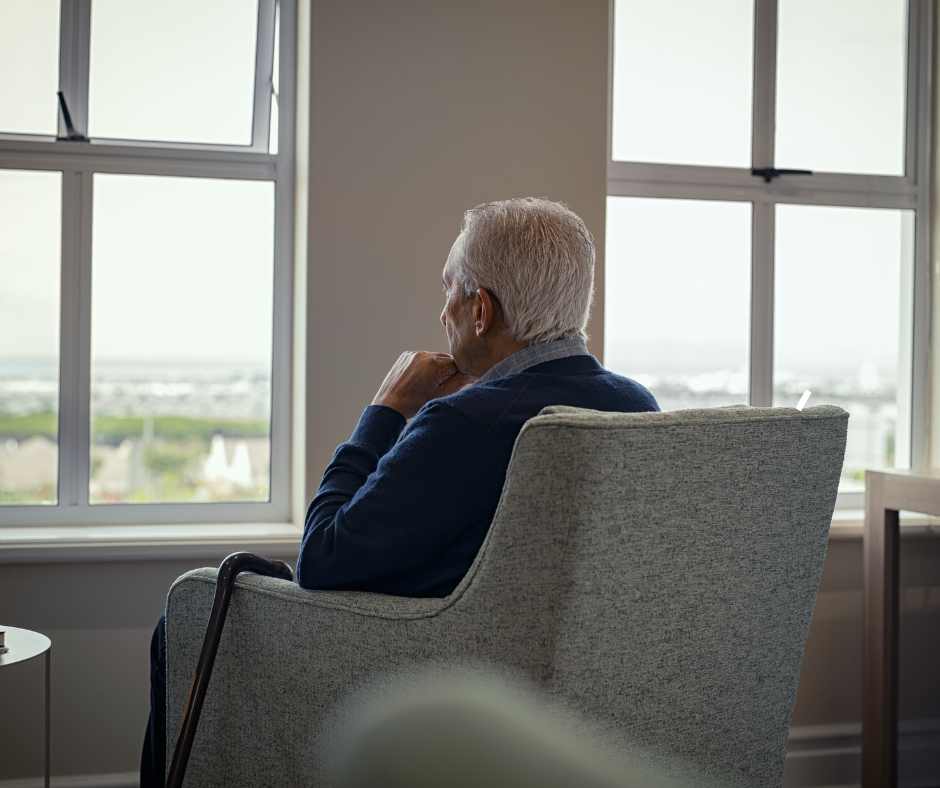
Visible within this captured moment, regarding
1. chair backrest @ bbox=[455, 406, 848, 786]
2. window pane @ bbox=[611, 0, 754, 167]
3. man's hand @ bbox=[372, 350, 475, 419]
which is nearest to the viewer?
chair backrest @ bbox=[455, 406, 848, 786]

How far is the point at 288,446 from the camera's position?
3047 mm

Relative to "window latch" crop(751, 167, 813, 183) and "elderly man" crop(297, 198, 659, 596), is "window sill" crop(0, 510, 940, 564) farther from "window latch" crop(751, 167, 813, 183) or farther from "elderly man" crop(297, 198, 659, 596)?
"window latch" crop(751, 167, 813, 183)

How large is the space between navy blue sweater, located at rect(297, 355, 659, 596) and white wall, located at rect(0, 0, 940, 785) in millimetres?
1242

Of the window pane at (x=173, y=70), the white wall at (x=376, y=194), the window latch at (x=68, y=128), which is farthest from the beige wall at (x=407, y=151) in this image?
the window latch at (x=68, y=128)

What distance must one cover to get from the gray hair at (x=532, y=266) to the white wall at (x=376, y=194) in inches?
42.7

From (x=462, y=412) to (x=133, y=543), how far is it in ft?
4.83

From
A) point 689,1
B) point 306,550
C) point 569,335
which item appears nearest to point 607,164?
point 689,1

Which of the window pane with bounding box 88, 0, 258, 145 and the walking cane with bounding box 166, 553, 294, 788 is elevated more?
the window pane with bounding box 88, 0, 258, 145

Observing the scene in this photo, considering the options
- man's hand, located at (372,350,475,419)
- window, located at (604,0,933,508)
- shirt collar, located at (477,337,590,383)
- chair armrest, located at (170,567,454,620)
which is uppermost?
window, located at (604,0,933,508)

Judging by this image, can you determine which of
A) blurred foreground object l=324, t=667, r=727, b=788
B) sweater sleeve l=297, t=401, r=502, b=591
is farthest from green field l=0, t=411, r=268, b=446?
blurred foreground object l=324, t=667, r=727, b=788

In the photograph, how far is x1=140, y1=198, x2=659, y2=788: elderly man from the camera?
59.1 inches

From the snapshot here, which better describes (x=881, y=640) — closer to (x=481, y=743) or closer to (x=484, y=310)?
(x=484, y=310)

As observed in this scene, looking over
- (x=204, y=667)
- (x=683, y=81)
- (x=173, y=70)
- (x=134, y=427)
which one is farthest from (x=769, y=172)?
(x=204, y=667)

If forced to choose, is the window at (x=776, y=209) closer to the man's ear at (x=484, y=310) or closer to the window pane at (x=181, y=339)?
the window pane at (x=181, y=339)
